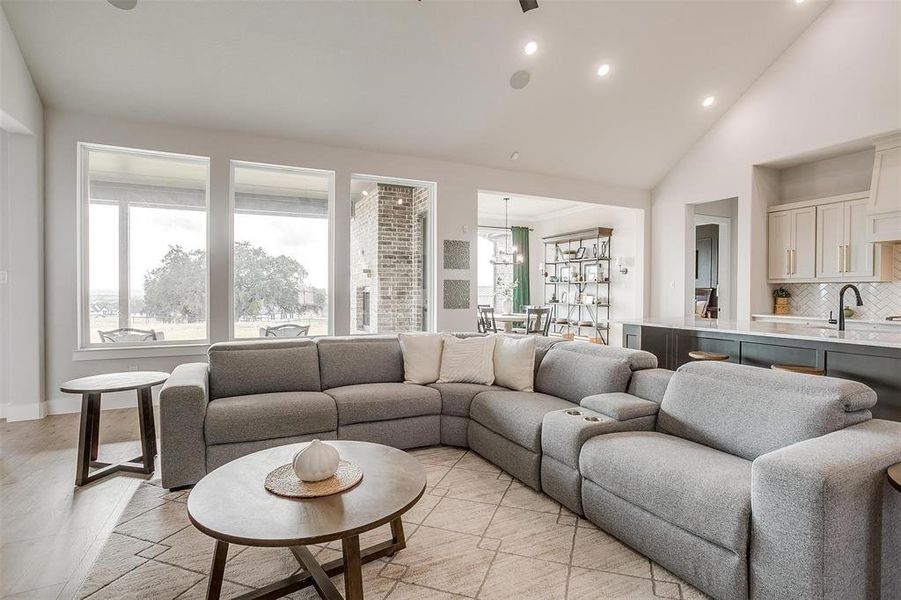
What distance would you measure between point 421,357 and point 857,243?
513 centimetres

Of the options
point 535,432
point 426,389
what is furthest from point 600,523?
point 426,389

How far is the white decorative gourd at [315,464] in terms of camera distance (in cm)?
171

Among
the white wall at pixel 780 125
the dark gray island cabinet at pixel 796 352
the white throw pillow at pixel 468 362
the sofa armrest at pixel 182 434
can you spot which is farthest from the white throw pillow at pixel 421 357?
the white wall at pixel 780 125

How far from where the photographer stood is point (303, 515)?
1.50 metres

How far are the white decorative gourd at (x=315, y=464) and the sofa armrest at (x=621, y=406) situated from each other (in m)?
1.49

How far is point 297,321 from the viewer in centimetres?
514

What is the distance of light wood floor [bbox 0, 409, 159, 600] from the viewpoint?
186cm

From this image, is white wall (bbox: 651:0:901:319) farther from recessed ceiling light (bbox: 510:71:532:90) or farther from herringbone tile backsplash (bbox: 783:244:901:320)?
recessed ceiling light (bbox: 510:71:532:90)

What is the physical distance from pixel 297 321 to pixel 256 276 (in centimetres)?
67

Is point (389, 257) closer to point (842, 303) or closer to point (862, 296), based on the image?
point (842, 303)

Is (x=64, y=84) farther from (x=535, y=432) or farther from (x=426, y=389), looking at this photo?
(x=535, y=432)

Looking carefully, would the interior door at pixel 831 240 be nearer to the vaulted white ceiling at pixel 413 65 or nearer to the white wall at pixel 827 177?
the white wall at pixel 827 177

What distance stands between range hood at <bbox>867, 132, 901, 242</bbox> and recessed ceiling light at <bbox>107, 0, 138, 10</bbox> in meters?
7.04

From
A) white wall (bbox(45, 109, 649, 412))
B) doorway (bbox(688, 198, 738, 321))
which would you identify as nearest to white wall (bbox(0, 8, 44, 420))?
white wall (bbox(45, 109, 649, 412))
